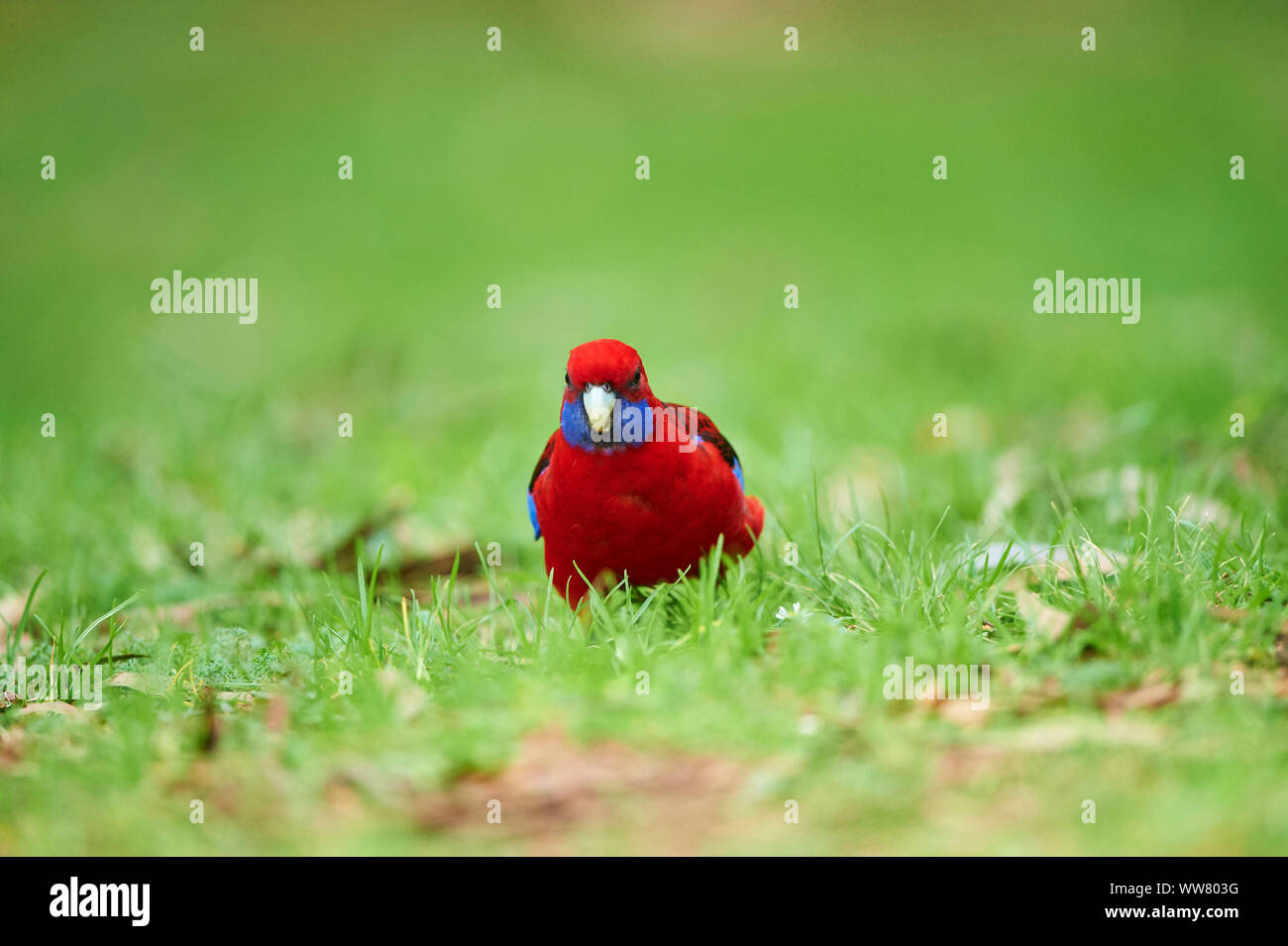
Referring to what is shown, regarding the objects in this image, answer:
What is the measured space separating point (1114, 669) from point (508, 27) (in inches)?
457

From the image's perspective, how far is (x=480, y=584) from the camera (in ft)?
15.6

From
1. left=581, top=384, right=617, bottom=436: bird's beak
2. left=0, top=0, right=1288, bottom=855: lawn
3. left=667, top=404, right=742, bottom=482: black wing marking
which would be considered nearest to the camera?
left=0, top=0, right=1288, bottom=855: lawn

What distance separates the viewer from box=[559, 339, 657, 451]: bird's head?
3646mm

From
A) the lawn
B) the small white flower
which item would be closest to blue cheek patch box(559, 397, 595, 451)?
the lawn

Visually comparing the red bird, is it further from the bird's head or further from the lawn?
the lawn

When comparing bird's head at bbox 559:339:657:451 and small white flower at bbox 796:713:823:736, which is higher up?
bird's head at bbox 559:339:657:451

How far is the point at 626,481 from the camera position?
3.74m

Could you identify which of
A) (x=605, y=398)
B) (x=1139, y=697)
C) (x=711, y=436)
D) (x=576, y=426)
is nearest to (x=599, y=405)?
(x=605, y=398)

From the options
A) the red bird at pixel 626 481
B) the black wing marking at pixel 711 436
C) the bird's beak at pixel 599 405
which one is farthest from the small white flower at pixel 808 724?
the black wing marking at pixel 711 436

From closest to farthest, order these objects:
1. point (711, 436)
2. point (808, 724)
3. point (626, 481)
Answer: point (808, 724)
point (626, 481)
point (711, 436)

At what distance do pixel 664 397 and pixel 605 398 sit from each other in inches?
124

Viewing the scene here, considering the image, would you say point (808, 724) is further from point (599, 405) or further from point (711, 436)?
point (711, 436)

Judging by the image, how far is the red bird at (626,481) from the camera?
368 cm

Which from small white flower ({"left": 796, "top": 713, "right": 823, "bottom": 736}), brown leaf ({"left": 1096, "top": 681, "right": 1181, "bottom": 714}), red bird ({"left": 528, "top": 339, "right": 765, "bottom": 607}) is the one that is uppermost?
red bird ({"left": 528, "top": 339, "right": 765, "bottom": 607})
